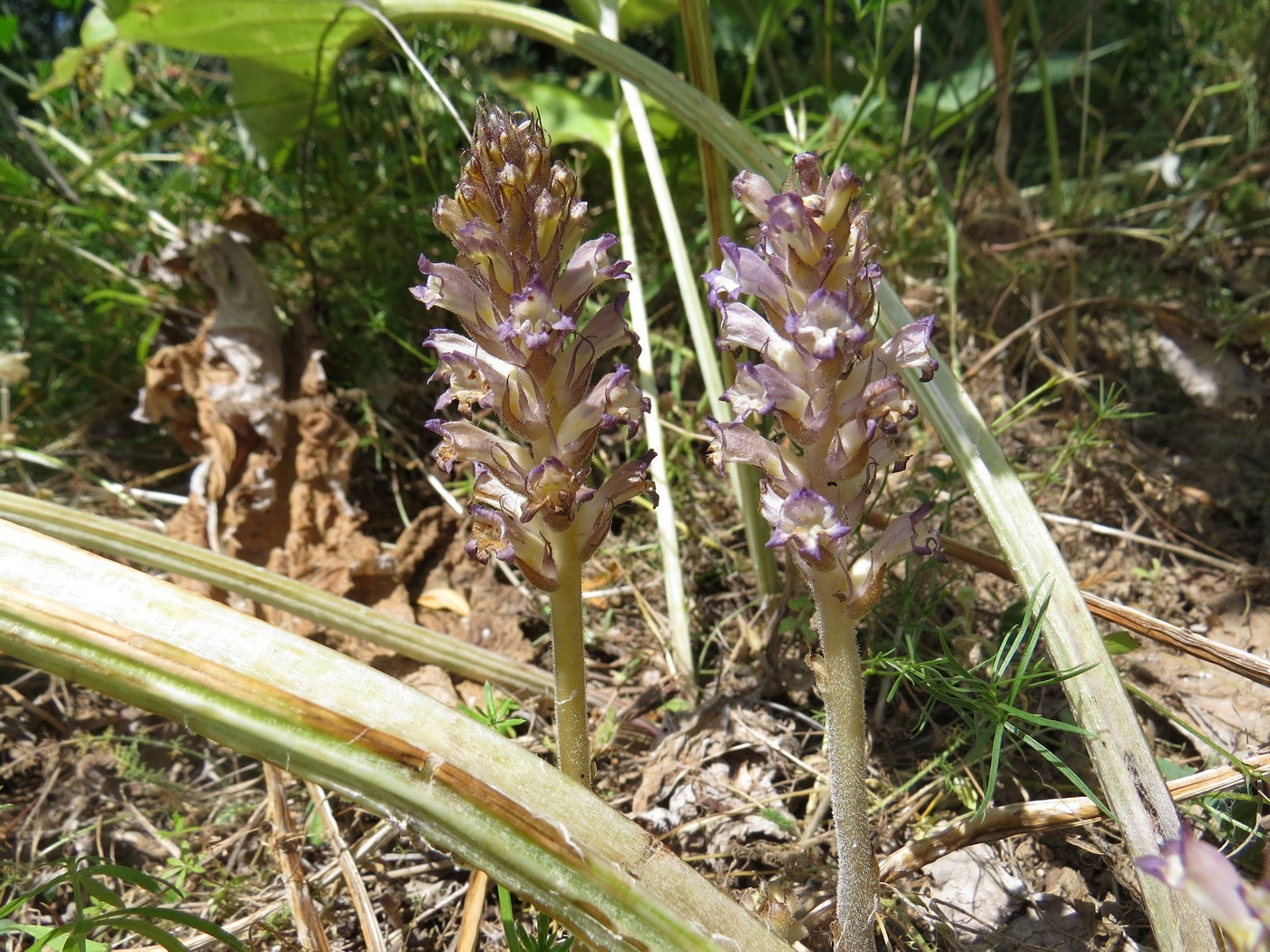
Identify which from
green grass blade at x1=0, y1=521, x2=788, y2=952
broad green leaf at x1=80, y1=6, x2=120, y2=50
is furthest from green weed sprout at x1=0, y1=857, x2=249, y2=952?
broad green leaf at x1=80, y1=6, x2=120, y2=50

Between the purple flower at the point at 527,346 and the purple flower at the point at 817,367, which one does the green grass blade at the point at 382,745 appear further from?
the purple flower at the point at 817,367

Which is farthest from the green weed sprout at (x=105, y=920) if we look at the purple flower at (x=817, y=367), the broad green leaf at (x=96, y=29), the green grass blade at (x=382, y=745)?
the broad green leaf at (x=96, y=29)

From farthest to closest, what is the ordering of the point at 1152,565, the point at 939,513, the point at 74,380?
the point at 74,380
the point at 1152,565
the point at 939,513

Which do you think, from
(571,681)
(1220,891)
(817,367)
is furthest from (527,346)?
(1220,891)

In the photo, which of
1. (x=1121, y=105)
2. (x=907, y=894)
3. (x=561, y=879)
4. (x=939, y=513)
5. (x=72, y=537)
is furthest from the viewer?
(x=1121, y=105)

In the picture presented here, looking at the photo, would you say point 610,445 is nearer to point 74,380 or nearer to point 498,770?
point 498,770

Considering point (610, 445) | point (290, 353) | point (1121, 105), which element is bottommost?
point (610, 445)

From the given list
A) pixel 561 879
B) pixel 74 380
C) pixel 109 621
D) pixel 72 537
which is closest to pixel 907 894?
pixel 561 879
